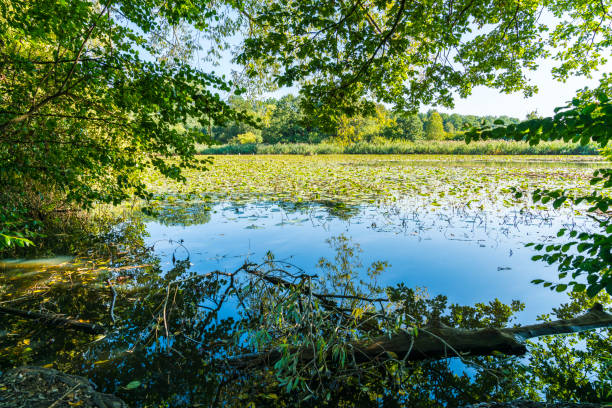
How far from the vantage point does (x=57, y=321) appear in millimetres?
3121

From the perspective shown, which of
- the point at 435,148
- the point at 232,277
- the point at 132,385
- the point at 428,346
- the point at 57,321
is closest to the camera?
the point at 132,385

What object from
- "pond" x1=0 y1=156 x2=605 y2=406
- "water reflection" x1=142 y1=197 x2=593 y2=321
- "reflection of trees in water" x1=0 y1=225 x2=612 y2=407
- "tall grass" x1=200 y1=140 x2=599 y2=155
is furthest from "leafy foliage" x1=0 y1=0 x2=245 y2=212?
"tall grass" x1=200 y1=140 x2=599 y2=155

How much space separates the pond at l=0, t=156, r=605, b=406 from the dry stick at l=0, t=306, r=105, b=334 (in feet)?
0.26

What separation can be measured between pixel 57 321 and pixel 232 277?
5.99ft

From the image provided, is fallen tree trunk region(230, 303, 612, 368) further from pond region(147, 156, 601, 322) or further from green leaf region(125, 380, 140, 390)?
pond region(147, 156, 601, 322)

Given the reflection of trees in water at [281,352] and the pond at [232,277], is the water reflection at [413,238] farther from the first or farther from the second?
the reflection of trees in water at [281,352]

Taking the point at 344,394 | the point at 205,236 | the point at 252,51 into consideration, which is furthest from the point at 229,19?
the point at 344,394

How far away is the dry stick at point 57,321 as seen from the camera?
9.90 ft

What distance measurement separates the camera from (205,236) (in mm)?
6273

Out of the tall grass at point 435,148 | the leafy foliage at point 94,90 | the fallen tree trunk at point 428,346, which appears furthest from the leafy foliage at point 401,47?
the tall grass at point 435,148

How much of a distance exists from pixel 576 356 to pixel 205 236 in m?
5.86

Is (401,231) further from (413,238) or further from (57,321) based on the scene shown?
(57,321)

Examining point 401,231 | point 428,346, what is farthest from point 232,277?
point 401,231

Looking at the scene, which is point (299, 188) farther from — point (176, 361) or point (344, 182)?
point (176, 361)
